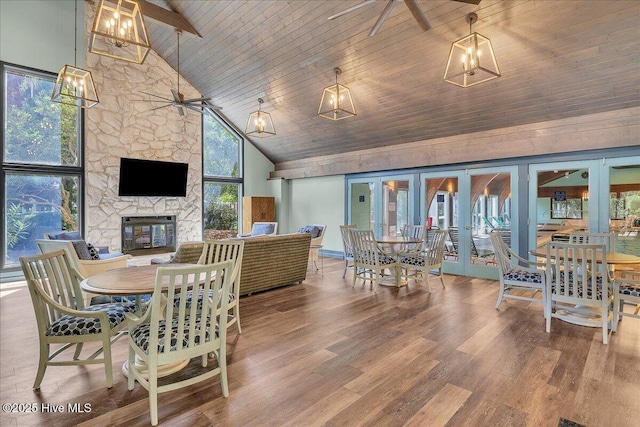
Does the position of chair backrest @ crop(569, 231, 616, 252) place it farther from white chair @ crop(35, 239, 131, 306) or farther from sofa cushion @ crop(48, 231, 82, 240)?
sofa cushion @ crop(48, 231, 82, 240)

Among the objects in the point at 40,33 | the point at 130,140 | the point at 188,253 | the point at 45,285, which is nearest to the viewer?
the point at 45,285

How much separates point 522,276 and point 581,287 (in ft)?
2.04

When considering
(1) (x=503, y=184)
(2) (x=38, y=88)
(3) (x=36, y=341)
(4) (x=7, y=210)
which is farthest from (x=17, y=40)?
(1) (x=503, y=184)

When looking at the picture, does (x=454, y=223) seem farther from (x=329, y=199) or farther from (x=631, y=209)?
A: (x=329, y=199)

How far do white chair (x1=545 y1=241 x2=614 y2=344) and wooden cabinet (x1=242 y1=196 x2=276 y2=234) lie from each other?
7182 millimetres

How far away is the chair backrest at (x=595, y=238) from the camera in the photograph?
4537 millimetres

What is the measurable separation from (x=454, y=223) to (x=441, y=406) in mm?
5078

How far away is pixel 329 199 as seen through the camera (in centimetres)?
927

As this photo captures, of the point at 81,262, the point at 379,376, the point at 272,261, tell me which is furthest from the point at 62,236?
the point at 379,376

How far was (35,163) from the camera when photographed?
6543mm

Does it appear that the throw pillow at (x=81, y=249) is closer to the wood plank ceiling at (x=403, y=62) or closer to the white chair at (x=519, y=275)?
the wood plank ceiling at (x=403, y=62)

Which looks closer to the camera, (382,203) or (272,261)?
(272,261)

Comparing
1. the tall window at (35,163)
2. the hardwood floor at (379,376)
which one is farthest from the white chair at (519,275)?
the tall window at (35,163)

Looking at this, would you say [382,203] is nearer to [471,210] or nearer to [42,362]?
[471,210]
